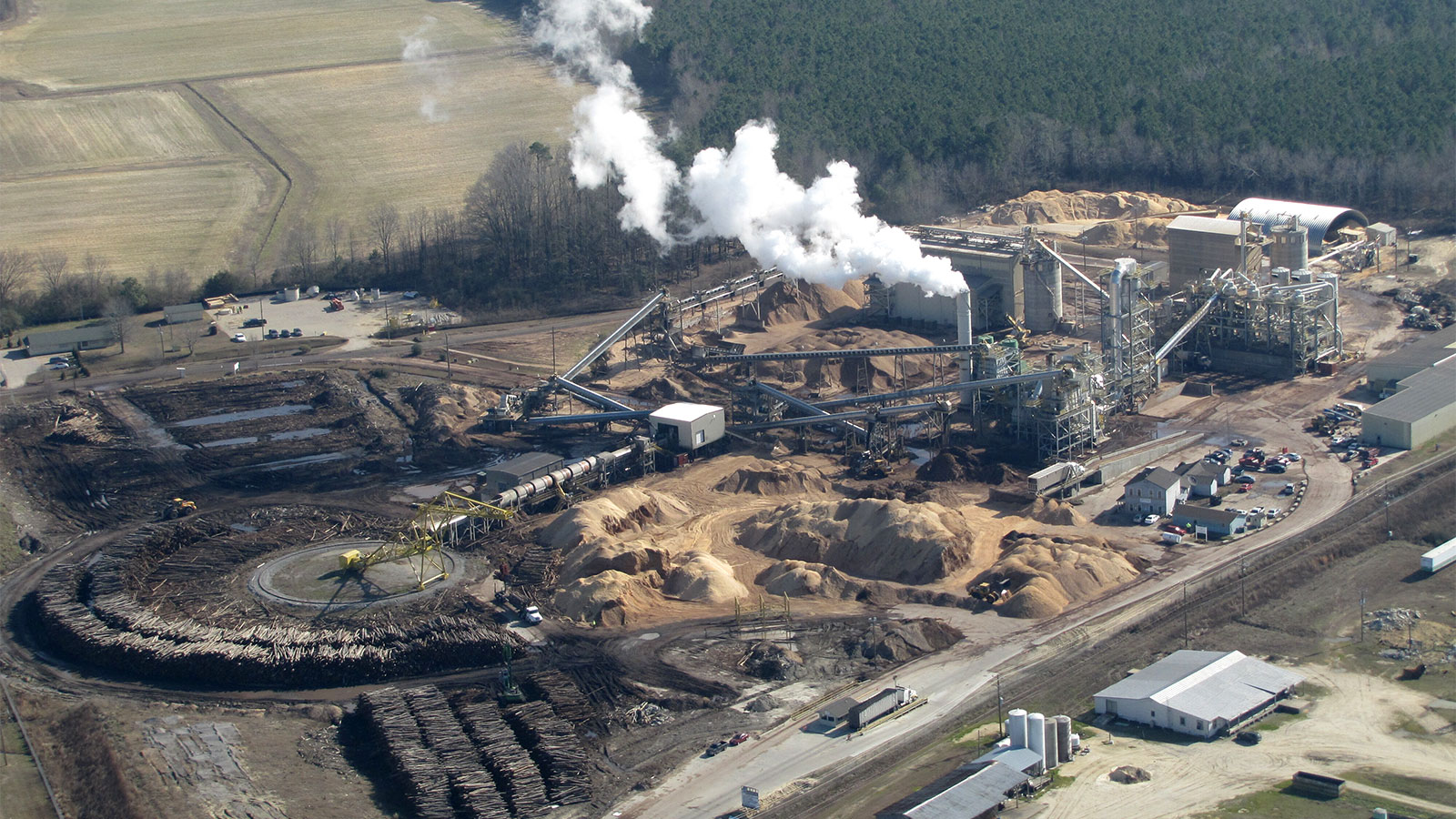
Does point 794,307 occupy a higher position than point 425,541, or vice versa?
point 794,307

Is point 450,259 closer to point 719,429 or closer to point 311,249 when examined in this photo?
point 311,249

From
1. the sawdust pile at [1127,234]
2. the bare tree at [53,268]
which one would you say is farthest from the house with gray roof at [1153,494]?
the bare tree at [53,268]

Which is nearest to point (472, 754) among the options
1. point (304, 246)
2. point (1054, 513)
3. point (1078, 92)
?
point (1054, 513)

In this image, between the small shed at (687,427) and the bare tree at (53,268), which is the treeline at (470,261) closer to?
the bare tree at (53,268)

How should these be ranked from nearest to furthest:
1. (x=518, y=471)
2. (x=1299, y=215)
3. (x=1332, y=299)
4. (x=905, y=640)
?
(x=905, y=640), (x=518, y=471), (x=1332, y=299), (x=1299, y=215)

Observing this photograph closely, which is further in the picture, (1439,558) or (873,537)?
→ (873,537)

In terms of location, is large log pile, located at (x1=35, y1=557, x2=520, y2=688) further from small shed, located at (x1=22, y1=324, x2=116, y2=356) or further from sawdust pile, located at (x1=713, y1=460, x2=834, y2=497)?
small shed, located at (x1=22, y1=324, x2=116, y2=356)

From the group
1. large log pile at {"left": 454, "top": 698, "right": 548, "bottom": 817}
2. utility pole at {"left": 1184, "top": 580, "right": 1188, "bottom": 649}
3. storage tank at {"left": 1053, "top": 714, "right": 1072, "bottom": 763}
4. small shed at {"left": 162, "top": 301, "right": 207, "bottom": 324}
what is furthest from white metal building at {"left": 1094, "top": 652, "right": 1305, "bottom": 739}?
small shed at {"left": 162, "top": 301, "right": 207, "bottom": 324}

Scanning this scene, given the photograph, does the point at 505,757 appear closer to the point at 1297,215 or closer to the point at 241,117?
the point at 1297,215
